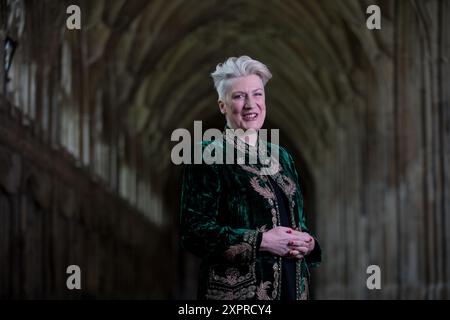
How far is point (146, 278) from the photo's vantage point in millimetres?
42312

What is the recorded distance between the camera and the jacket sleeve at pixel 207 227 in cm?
423

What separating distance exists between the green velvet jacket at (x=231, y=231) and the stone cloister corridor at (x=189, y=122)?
12.0 metres

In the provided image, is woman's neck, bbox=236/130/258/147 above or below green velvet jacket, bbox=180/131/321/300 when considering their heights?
above

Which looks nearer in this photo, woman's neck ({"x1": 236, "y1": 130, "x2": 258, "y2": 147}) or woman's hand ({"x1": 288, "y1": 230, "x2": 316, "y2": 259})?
woman's hand ({"x1": 288, "y1": 230, "x2": 316, "y2": 259})

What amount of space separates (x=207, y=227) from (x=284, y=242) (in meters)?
0.33

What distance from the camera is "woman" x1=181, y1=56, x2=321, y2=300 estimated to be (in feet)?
13.9

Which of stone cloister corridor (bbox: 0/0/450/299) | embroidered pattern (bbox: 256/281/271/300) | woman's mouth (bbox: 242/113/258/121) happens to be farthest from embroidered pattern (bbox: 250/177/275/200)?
stone cloister corridor (bbox: 0/0/450/299)

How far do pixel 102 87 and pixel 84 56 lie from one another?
9.73 feet

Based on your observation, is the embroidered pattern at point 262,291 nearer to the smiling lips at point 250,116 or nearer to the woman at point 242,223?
the woman at point 242,223

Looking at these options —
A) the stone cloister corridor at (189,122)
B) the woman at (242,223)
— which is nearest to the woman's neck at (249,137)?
the woman at (242,223)

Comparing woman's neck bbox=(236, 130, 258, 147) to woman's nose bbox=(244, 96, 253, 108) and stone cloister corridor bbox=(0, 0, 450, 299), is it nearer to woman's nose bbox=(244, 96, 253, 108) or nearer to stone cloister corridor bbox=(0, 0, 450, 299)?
woman's nose bbox=(244, 96, 253, 108)

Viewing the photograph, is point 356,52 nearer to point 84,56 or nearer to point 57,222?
point 84,56

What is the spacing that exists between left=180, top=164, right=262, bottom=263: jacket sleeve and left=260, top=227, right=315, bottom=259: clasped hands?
0.04 meters

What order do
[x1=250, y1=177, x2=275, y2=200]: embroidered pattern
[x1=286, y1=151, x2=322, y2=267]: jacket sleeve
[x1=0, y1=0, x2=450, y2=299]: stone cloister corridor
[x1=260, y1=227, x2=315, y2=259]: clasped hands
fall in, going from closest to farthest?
1. [x1=260, y1=227, x2=315, y2=259]: clasped hands
2. [x1=250, y1=177, x2=275, y2=200]: embroidered pattern
3. [x1=286, y1=151, x2=322, y2=267]: jacket sleeve
4. [x1=0, y1=0, x2=450, y2=299]: stone cloister corridor
